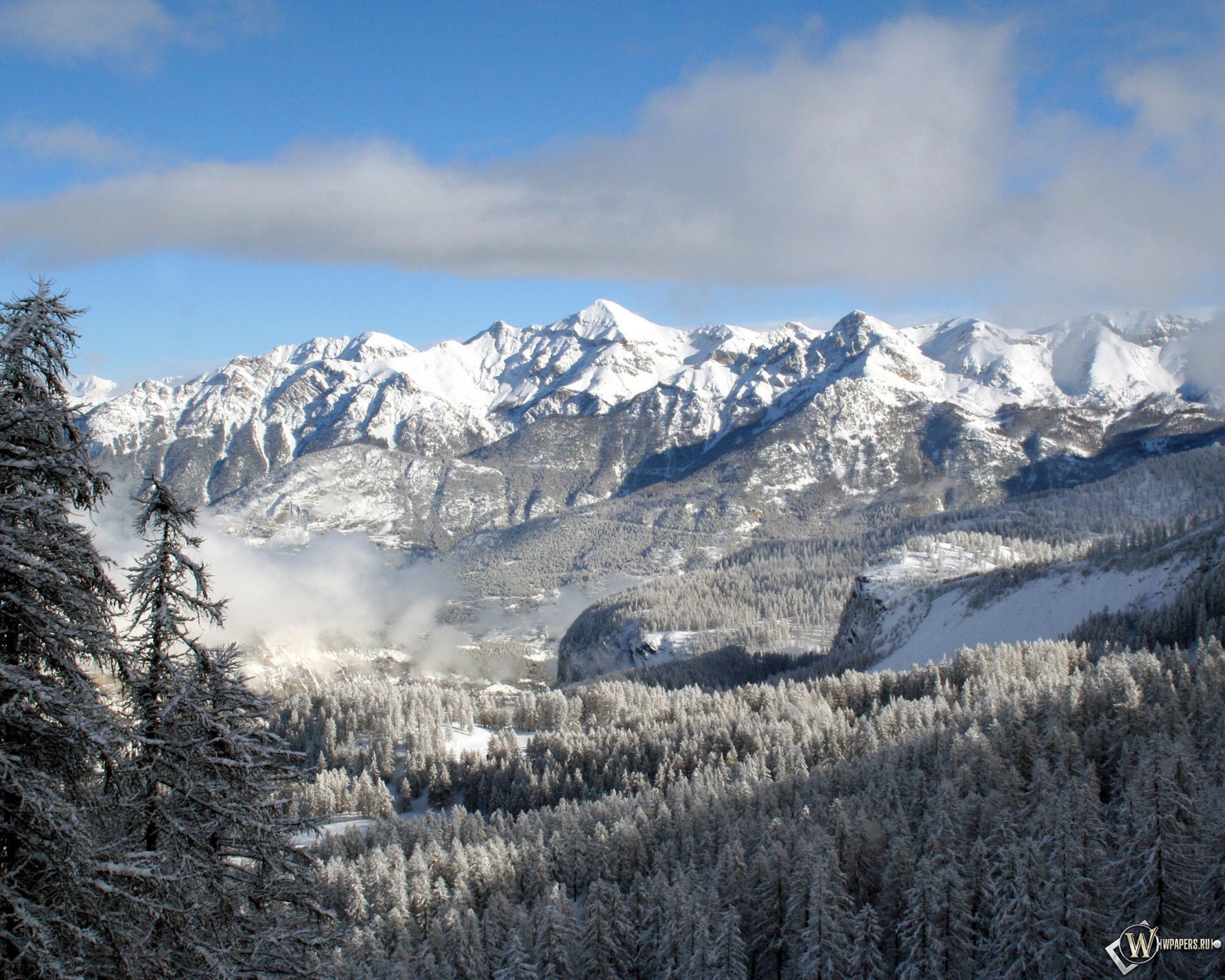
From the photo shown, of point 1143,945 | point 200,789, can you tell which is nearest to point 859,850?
point 1143,945

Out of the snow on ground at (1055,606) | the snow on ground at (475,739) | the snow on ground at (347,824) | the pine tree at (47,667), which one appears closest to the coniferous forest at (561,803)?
the pine tree at (47,667)

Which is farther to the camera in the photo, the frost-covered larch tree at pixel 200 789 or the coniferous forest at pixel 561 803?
the frost-covered larch tree at pixel 200 789

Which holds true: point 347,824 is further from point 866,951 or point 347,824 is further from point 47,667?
point 47,667

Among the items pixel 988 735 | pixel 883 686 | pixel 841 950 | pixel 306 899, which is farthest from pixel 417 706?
pixel 306 899

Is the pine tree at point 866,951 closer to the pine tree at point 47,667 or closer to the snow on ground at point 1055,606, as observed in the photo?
the pine tree at point 47,667

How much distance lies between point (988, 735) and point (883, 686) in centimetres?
5623

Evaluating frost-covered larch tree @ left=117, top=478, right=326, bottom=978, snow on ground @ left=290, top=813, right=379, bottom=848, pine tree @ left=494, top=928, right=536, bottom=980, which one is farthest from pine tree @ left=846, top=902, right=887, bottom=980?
snow on ground @ left=290, top=813, right=379, bottom=848

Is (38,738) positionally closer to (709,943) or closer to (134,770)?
(134,770)

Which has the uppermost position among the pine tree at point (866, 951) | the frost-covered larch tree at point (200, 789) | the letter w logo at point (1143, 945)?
the frost-covered larch tree at point (200, 789)

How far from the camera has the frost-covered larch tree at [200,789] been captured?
15.2 meters

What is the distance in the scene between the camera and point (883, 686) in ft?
496

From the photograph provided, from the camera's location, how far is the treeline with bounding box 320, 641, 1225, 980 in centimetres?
5138

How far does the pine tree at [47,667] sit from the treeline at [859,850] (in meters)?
52.4

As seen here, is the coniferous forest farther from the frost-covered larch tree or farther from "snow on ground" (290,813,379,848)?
"snow on ground" (290,813,379,848)
